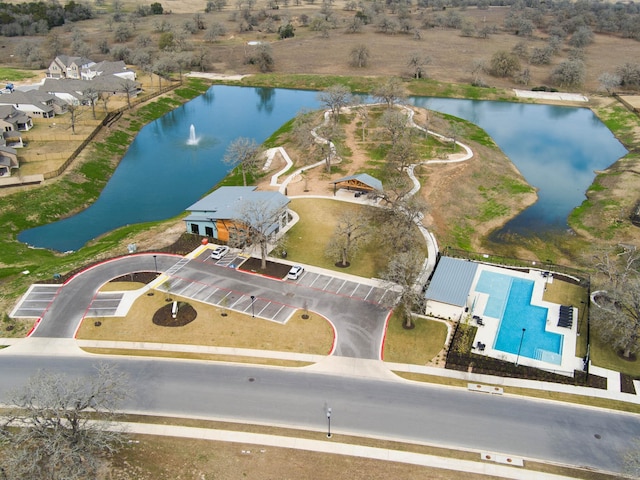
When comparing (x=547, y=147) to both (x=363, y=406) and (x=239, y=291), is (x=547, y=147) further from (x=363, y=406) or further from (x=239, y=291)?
(x=363, y=406)

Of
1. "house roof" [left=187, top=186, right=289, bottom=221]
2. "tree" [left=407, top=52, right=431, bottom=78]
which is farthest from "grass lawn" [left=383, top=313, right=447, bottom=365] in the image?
"tree" [left=407, top=52, right=431, bottom=78]

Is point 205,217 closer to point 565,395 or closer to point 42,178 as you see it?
point 42,178

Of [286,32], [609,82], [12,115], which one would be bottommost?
[12,115]

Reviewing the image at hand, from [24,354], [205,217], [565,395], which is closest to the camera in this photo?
[565,395]

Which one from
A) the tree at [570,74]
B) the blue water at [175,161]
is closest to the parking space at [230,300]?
the blue water at [175,161]

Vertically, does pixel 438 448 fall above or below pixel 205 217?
below

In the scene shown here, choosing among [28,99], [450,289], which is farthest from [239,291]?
[28,99]

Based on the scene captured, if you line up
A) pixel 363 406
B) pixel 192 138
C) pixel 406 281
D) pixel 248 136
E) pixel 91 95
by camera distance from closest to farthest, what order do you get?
pixel 363 406 → pixel 406 281 → pixel 91 95 → pixel 192 138 → pixel 248 136

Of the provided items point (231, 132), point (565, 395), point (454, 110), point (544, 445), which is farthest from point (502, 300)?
point (454, 110)
